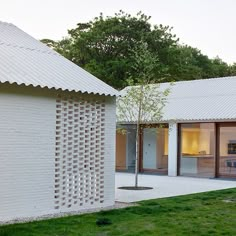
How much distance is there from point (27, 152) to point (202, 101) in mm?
13711

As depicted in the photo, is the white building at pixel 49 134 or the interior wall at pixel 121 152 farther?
the interior wall at pixel 121 152

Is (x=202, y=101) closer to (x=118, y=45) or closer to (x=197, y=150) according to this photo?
(x=197, y=150)

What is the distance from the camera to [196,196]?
13844mm

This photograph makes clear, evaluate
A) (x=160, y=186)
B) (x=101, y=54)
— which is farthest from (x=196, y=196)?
(x=101, y=54)

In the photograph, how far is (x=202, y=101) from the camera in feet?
73.8

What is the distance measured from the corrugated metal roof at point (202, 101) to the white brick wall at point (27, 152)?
1091 centimetres

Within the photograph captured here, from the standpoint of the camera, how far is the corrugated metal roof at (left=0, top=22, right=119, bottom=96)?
1001 centimetres

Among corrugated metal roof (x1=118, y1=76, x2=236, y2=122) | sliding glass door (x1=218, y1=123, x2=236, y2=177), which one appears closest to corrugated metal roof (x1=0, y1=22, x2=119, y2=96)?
corrugated metal roof (x1=118, y1=76, x2=236, y2=122)

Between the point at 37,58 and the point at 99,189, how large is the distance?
327 cm

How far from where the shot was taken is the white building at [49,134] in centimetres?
971

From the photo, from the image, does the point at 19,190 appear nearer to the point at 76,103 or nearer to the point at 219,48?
the point at 76,103

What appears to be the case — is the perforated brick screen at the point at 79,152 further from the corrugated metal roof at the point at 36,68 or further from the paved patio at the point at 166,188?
the paved patio at the point at 166,188

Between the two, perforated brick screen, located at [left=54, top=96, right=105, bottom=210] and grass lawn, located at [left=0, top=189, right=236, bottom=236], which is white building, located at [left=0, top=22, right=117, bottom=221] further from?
grass lawn, located at [left=0, top=189, right=236, bottom=236]

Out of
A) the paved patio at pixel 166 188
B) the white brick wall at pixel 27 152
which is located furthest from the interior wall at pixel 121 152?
the white brick wall at pixel 27 152
